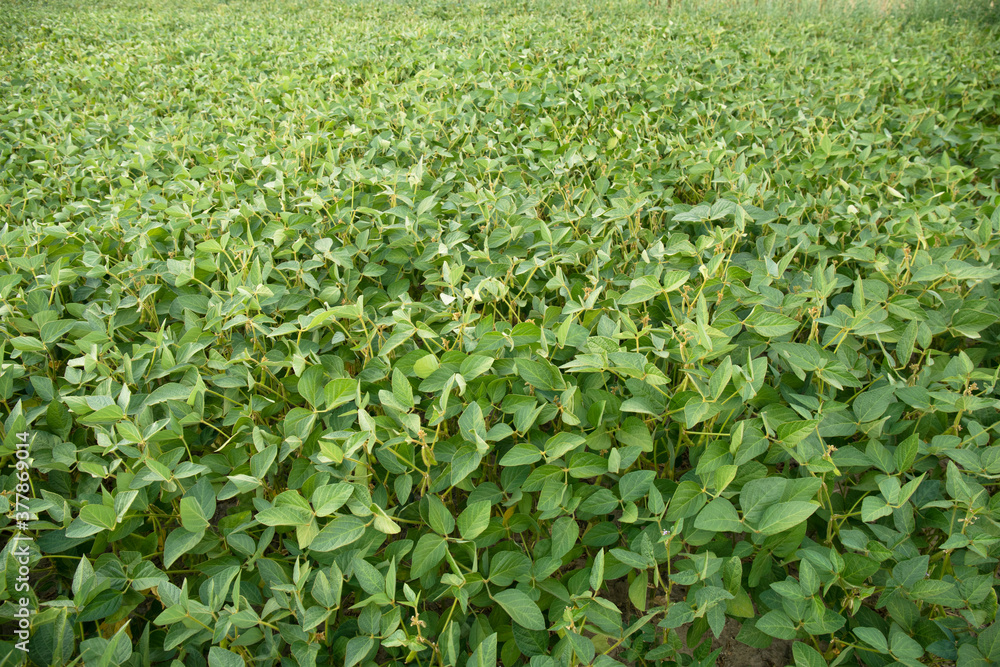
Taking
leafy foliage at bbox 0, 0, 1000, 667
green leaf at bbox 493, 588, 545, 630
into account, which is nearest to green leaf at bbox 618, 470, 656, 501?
leafy foliage at bbox 0, 0, 1000, 667

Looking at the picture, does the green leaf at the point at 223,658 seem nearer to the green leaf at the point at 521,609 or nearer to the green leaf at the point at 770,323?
the green leaf at the point at 521,609

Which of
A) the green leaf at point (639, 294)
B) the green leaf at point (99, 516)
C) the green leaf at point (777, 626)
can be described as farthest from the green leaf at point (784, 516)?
the green leaf at point (99, 516)

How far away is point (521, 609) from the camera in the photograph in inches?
37.8

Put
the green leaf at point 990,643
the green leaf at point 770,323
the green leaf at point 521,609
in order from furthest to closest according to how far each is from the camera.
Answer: the green leaf at point 770,323 < the green leaf at point 521,609 < the green leaf at point 990,643

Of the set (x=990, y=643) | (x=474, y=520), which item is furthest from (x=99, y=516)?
(x=990, y=643)

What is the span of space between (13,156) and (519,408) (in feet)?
11.1

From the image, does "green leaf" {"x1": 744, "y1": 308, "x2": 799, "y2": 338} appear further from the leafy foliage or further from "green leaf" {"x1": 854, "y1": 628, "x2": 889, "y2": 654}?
"green leaf" {"x1": 854, "y1": 628, "x2": 889, "y2": 654}

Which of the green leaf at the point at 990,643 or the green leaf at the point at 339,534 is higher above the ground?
the green leaf at the point at 339,534

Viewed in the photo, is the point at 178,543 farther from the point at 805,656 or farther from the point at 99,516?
the point at 805,656

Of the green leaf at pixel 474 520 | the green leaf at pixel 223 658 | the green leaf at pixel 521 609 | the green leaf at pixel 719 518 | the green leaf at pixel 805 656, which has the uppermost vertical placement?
the green leaf at pixel 719 518

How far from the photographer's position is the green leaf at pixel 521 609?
949mm
